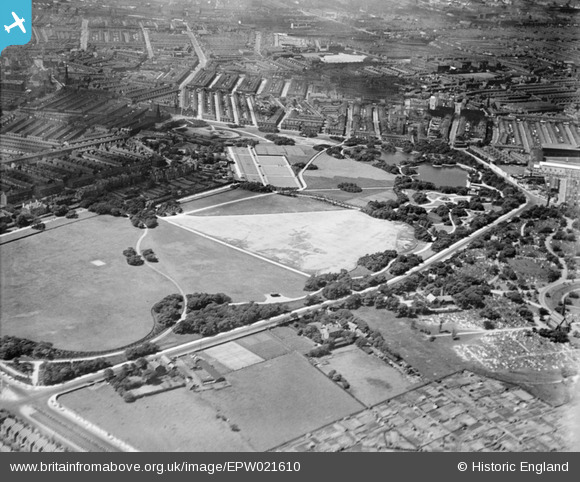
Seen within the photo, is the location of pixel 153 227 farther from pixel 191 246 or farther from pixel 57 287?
pixel 57 287

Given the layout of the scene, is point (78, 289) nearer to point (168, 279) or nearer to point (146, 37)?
point (168, 279)

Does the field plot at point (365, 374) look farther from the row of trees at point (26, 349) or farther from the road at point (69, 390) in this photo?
the row of trees at point (26, 349)

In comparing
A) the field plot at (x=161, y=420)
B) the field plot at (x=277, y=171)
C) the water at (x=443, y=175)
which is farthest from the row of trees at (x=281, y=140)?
the field plot at (x=161, y=420)

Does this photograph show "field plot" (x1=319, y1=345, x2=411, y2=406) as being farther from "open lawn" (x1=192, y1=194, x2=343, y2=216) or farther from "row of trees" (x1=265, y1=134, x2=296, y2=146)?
"row of trees" (x1=265, y1=134, x2=296, y2=146)

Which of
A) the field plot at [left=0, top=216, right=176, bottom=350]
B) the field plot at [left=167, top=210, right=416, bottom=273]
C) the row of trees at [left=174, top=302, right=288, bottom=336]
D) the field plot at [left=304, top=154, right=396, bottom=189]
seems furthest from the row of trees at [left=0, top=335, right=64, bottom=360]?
the field plot at [left=304, top=154, right=396, bottom=189]

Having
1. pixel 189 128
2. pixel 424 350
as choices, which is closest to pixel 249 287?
pixel 424 350

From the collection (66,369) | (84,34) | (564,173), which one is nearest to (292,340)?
(66,369)
